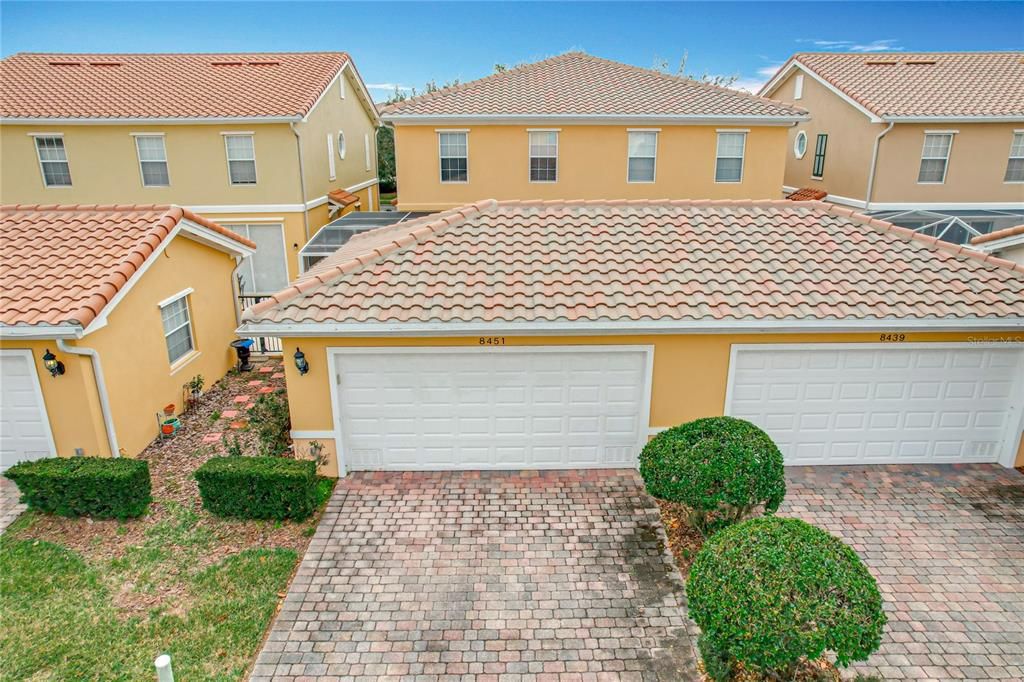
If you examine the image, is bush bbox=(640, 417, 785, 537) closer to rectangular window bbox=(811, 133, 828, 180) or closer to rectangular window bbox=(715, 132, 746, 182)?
rectangular window bbox=(715, 132, 746, 182)

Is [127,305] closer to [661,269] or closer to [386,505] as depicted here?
[386,505]

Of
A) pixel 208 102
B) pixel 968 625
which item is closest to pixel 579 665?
pixel 968 625

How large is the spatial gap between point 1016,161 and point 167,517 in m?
27.9

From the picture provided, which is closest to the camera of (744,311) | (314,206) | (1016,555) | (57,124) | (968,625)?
(968,625)

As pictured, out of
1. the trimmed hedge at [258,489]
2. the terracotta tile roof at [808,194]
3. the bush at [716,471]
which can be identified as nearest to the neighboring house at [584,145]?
the terracotta tile roof at [808,194]

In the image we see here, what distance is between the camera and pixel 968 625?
6816 mm

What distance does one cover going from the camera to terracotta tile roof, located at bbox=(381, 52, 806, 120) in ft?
63.0

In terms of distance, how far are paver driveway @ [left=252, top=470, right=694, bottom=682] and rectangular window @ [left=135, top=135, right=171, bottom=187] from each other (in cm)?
1647

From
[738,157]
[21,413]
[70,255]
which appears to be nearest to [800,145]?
[738,157]

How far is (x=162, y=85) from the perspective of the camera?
70.8ft

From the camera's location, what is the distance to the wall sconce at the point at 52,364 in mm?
9117

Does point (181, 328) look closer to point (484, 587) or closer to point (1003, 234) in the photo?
point (484, 587)

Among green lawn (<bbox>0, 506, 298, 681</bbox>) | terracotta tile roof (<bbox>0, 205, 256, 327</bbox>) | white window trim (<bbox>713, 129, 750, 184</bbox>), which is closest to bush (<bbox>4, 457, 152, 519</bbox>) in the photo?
green lawn (<bbox>0, 506, 298, 681</bbox>)

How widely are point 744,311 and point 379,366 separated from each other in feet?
18.8
